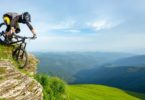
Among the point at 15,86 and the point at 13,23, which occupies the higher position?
the point at 13,23

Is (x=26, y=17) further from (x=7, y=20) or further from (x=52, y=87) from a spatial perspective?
(x=52, y=87)

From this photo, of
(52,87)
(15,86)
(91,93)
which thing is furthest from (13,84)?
(91,93)

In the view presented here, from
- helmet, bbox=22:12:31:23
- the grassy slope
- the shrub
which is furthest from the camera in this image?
the grassy slope

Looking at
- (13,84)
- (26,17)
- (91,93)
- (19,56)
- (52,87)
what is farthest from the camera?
(91,93)

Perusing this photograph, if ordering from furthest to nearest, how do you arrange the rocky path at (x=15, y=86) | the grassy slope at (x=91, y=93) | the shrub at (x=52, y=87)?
the grassy slope at (x=91, y=93) < the shrub at (x=52, y=87) < the rocky path at (x=15, y=86)

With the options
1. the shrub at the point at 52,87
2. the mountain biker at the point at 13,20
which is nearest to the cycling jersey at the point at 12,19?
the mountain biker at the point at 13,20

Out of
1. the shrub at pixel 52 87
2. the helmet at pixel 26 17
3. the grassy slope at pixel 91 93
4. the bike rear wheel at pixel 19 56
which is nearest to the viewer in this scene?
the helmet at pixel 26 17

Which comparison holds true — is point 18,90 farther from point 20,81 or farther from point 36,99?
point 36,99

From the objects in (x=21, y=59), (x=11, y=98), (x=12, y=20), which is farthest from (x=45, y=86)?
(x=11, y=98)

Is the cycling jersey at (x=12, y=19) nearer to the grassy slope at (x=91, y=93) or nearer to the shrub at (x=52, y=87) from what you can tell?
the shrub at (x=52, y=87)

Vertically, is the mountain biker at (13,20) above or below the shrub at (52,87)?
above

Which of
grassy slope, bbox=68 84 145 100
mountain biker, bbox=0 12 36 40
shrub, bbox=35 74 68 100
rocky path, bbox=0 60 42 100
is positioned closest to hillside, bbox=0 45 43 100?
rocky path, bbox=0 60 42 100

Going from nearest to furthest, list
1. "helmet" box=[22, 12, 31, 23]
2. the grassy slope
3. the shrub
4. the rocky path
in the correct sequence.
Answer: the rocky path < "helmet" box=[22, 12, 31, 23] < the shrub < the grassy slope

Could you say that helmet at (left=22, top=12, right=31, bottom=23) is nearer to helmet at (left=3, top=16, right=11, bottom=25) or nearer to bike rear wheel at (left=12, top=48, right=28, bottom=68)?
helmet at (left=3, top=16, right=11, bottom=25)
